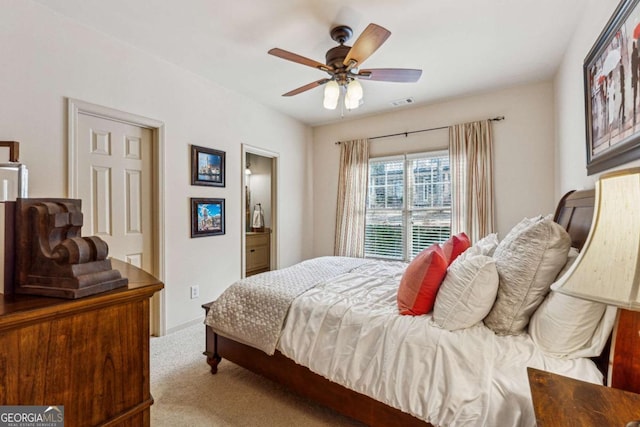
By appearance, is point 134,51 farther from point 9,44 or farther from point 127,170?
point 127,170

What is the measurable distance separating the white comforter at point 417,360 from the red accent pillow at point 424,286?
59 mm

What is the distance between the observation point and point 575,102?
2.36m

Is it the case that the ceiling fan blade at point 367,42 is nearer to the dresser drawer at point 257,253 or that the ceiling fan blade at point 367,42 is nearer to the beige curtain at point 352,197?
the beige curtain at point 352,197

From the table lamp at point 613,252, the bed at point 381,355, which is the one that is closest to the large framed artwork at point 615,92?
the bed at point 381,355

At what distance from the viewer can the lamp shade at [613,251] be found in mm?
642

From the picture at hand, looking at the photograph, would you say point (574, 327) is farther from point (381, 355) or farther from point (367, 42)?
point (367, 42)

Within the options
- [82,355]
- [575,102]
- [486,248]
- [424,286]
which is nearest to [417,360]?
[424,286]

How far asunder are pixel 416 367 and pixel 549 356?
540mm

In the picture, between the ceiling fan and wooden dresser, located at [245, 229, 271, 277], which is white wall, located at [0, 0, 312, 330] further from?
the ceiling fan

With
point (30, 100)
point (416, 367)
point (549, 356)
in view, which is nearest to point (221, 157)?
point (30, 100)

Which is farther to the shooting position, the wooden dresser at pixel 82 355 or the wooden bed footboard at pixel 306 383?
the wooden bed footboard at pixel 306 383

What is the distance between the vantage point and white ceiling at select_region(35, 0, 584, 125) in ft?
6.75

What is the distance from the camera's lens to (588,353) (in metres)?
1.19

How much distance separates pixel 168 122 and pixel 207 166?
1.86 feet
